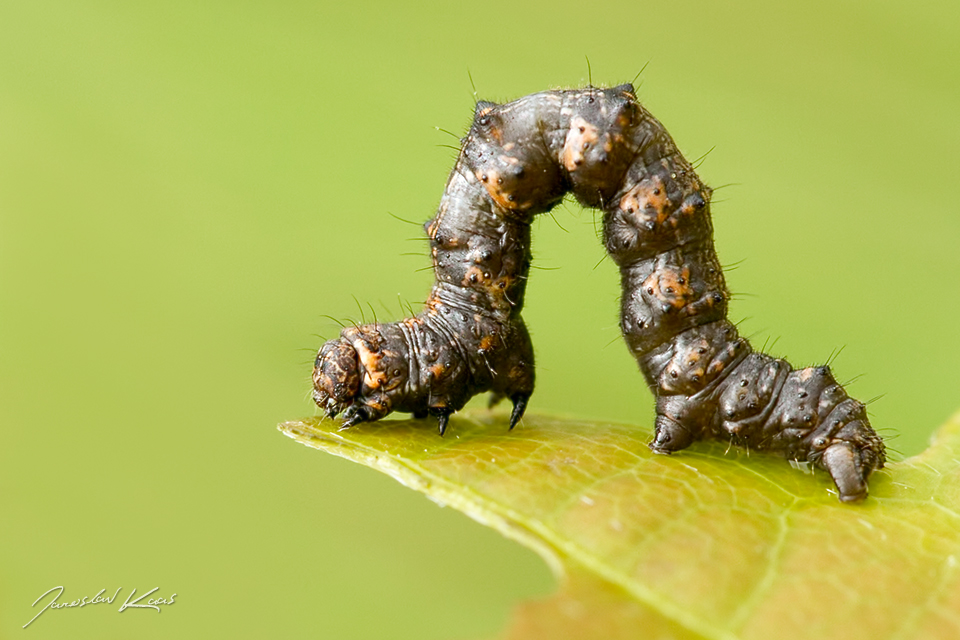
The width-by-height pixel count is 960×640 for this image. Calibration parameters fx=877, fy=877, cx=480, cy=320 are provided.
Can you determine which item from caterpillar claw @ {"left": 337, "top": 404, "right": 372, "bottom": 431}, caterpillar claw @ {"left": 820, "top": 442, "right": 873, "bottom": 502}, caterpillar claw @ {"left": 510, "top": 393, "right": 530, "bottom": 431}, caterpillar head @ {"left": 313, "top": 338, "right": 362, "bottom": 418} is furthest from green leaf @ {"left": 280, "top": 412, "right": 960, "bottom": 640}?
caterpillar claw @ {"left": 510, "top": 393, "right": 530, "bottom": 431}

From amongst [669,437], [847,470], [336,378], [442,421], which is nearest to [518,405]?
[442,421]

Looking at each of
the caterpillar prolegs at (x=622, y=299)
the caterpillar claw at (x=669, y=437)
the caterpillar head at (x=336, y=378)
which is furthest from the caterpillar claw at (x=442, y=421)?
the caterpillar claw at (x=669, y=437)

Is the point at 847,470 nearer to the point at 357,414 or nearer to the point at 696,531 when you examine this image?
the point at 696,531

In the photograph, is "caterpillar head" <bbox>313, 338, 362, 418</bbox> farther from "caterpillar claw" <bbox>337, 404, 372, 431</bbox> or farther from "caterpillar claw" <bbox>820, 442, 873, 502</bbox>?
"caterpillar claw" <bbox>820, 442, 873, 502</bbox>

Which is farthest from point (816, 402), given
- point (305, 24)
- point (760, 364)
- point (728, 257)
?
point (305, 24)

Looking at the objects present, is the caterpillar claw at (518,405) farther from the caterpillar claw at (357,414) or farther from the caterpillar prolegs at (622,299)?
the caterpillar claw at (357,414)

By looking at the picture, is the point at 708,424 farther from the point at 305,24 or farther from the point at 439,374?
the point at 305,24
